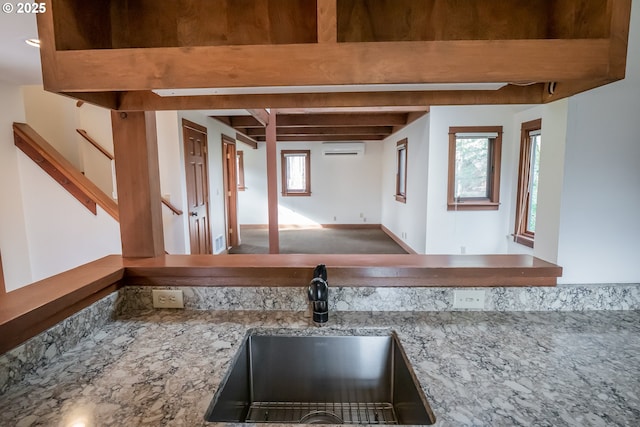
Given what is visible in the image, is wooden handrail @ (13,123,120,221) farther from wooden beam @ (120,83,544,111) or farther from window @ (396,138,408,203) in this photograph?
window @ (396,138,408,203)

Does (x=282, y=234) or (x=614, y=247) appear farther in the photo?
(x=282, y=234)

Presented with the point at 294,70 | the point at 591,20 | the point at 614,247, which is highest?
the point at 591,20

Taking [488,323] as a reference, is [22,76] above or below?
above

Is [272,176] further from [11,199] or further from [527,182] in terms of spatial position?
[527,182]

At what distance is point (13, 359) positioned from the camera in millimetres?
843

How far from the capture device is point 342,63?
0.78 metres

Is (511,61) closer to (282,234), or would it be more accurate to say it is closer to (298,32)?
(298,32)

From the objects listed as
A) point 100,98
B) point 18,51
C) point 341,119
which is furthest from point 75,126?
point 100,98

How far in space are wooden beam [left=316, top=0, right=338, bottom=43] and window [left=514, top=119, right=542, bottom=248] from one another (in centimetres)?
402

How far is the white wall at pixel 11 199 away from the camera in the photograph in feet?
8.54

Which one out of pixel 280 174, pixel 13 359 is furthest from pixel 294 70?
pixel 280 174

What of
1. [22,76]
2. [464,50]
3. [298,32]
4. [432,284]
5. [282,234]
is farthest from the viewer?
[282,234]

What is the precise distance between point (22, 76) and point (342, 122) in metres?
3.91

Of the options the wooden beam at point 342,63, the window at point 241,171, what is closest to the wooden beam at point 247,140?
the window at point 241,171
